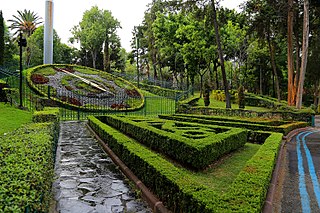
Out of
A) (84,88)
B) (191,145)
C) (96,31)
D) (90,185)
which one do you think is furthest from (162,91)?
(90,185)

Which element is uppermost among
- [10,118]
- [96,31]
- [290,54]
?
[96,31]

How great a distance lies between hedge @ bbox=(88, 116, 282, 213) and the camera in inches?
124

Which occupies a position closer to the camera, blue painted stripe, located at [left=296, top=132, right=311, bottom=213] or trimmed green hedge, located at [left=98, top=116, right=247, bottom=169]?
blue painted stripe, located at [left=296, top=132, right=311, bottom=213]

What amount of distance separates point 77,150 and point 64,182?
3037 millimetres

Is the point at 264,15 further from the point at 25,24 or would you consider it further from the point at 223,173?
the point at 25,24

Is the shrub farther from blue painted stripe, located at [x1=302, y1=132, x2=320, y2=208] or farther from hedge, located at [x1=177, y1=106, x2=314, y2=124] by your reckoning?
blue painted stripe, located at [x1=302, y1=132, x2=320, y2=208]

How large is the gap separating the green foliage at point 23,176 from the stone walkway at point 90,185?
0.95 m

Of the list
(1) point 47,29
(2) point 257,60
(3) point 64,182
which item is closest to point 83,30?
(1) point 47,29

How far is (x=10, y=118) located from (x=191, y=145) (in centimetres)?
1040

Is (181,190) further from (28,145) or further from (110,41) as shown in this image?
(110,41)

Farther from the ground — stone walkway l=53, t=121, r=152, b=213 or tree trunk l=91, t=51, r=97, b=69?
tree trunk l=91, t=51, r=97, b=69

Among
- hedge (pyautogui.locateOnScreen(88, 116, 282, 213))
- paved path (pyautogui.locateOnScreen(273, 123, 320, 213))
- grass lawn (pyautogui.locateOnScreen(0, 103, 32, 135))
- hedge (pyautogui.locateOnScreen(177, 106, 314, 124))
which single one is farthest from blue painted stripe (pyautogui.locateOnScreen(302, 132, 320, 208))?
grass lawn (pyautogui.locateOnScreen(0, 103, 32, 135))

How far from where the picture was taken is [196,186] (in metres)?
3.65

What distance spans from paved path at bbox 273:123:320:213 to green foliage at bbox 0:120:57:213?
11.6ft
